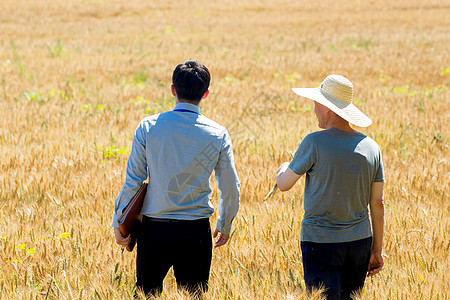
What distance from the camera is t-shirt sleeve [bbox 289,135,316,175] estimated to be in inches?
108

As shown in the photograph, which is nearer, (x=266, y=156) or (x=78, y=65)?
(x=266, y=156)

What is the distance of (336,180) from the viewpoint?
9.05 ft

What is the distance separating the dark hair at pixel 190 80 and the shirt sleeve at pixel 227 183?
0.29 m

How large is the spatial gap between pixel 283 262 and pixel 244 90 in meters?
8.32

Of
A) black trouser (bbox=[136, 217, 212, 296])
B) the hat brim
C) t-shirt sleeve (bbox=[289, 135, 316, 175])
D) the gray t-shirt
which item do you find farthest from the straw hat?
black trouser (bbox=[136, 217, 212, 296])

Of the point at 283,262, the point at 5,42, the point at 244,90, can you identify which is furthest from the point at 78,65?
the point at 283,262

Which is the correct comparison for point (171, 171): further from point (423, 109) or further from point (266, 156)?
point (423, 109)

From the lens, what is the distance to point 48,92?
11062 mm

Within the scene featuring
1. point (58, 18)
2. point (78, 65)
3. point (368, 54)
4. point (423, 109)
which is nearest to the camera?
point (423, 109)

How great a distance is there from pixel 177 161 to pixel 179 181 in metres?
0.11

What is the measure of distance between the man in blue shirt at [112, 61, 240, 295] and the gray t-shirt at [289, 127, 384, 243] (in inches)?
18.2

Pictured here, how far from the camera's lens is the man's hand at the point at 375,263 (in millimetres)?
2994

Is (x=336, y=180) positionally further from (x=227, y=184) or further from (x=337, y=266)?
(x=227, y=184)

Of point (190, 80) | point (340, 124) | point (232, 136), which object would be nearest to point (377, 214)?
point (340, 124)
